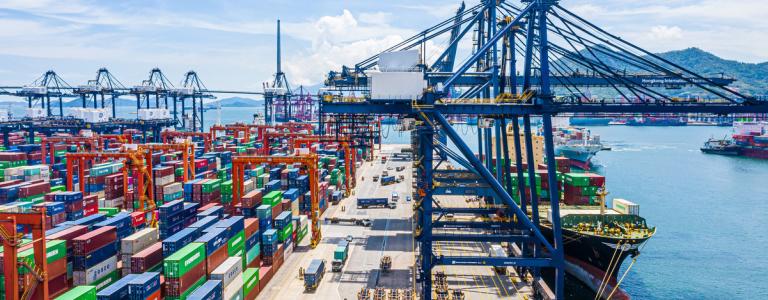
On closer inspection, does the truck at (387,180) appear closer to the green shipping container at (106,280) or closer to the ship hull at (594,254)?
the ship hull at (594,254)

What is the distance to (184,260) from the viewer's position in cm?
2386

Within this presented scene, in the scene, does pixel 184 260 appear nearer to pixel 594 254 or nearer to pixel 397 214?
pixel 594 254

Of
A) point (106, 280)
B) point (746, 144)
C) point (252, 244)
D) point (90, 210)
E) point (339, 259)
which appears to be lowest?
point (339, 259)

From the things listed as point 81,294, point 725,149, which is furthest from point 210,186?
point 725,149

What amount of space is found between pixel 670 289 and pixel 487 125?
1850 centimetres

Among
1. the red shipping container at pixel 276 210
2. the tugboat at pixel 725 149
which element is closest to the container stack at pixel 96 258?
the red shipping container at pixel 276 210

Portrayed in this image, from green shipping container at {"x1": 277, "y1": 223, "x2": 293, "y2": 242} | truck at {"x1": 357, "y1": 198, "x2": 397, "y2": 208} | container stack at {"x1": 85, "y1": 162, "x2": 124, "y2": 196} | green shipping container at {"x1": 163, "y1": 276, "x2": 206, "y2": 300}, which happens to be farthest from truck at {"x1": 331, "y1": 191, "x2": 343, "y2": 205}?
green shipping container at {"x1": 163, "y1": 276, "x2": 206, "y2": 300}

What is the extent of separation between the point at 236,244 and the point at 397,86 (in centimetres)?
1374

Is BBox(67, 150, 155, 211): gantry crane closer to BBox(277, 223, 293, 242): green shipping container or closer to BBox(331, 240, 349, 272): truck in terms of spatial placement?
BBox(277, 223, 293, 242): green shipping container

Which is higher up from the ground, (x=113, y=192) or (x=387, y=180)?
(x=113, y=192)

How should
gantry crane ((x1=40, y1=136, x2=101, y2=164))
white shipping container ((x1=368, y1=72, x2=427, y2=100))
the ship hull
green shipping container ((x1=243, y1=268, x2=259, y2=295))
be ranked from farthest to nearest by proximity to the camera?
gantry crane ((x1=40, y1=136, x2=101, y2=164)) < the ship hull < green shipping container ((x1=243, y1=268, x2=259, y2=295)) < white shipping container ((x1=368, y1=72, x2=427, y2=100))

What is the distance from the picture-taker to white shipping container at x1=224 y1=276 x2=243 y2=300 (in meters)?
26.2

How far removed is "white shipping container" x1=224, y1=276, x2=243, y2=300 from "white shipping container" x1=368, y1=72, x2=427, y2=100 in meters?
12.8

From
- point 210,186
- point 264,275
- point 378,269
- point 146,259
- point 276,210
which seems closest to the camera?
point 146,259
